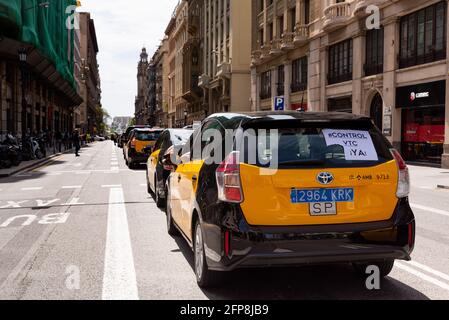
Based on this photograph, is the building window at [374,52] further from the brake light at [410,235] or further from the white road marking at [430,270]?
the brake light at [410,235]

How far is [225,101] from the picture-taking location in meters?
55.6

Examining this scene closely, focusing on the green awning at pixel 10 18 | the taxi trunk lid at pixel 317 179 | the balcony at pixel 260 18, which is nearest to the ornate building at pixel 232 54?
the balcony at pixel 260 18

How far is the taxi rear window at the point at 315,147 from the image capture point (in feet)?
14.5

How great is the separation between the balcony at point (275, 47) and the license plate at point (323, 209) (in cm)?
3617

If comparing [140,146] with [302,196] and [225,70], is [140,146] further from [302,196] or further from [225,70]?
[225,70]

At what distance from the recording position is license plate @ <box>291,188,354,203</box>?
4348mm

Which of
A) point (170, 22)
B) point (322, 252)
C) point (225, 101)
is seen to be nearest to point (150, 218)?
point (322, 252)

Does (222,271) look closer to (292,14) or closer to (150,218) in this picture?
(150,218)

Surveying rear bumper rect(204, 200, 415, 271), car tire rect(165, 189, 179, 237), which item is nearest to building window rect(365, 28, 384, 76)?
car tire rect(165, 189, 179, 237)

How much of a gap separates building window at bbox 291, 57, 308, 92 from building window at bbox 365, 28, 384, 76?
8.21m

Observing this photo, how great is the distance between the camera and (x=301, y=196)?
14.3 feet

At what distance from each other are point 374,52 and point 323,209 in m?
25.0
